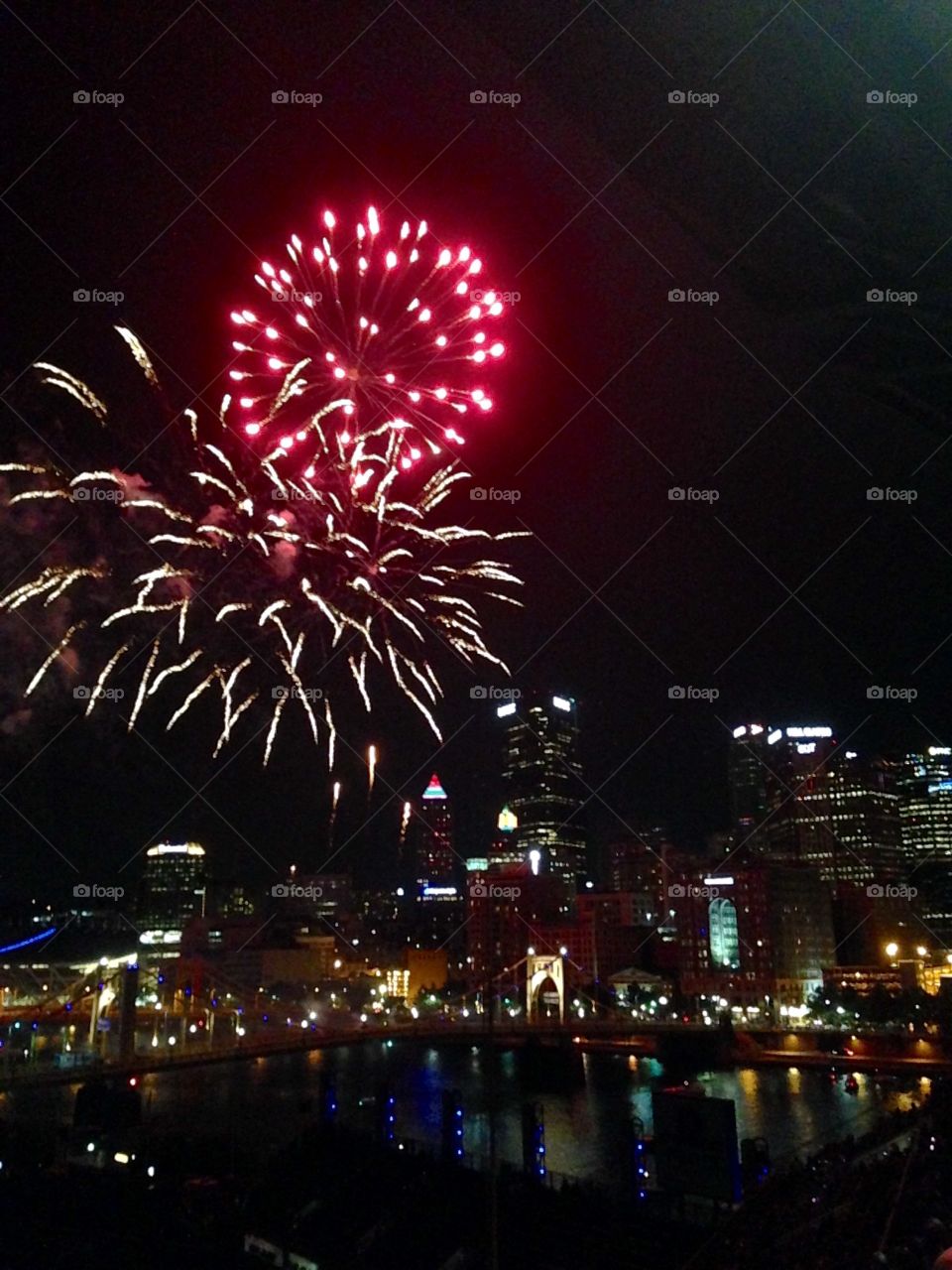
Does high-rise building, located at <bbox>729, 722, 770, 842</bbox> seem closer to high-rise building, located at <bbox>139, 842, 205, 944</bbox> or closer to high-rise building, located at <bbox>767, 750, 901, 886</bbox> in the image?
high-rise building, located at <bbox>767, 750, 901, 886</bbox>

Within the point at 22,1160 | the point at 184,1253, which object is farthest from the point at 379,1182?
the point at 184,1253

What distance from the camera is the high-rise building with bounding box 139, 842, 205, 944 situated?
63.0 meters

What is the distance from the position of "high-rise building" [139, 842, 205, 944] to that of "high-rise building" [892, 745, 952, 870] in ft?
141

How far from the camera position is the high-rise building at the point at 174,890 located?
2482 inches

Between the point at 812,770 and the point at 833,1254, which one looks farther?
the point at 812,770

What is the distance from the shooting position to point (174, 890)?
65.2 meters

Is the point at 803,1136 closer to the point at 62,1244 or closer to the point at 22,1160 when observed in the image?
the point at 22,1160

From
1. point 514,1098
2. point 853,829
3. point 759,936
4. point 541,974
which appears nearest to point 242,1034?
point 514,1098

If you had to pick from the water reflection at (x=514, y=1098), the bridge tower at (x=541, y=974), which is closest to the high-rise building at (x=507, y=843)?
the bridge tower at (x=541, y=974)

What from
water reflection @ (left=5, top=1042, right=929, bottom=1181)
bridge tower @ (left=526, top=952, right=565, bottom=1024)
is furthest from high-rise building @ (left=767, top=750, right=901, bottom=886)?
water reflection @ (left=5, top=1042, right=929, bottom=1181)

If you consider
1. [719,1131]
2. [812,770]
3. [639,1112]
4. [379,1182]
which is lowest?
[639,1112]

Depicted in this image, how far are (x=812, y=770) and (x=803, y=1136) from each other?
4543 cm

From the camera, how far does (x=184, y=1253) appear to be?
24.9 ft

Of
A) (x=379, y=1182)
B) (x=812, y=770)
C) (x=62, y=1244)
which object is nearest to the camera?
(x=62, y=1244)
